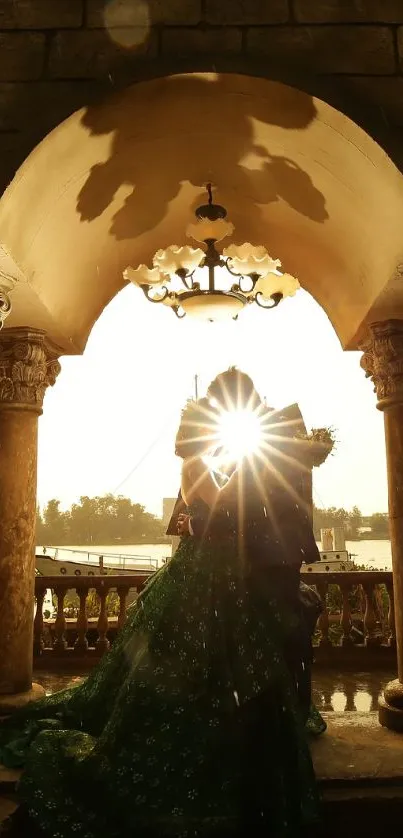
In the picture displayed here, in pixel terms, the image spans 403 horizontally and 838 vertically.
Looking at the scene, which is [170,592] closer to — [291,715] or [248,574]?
[248,574]

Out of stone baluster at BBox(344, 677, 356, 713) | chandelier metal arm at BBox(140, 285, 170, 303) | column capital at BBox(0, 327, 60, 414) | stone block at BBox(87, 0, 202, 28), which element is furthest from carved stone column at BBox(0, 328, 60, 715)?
stone baluster at BBox(344, 677, 356, 713)

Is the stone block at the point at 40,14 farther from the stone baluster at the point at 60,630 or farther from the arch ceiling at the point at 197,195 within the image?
the stone baluster at the point at 60,630

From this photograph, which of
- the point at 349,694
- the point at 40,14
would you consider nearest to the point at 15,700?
the point at 349,694

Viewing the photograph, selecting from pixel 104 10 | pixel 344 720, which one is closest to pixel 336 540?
pixel 344 720

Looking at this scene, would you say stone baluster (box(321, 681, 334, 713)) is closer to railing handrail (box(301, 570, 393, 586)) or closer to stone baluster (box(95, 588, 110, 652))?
railing handrail (box(301, 570, 393, 586))

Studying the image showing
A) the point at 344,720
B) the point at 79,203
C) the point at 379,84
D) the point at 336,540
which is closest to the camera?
the point at 379,84

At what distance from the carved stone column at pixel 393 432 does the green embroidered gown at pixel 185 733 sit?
1172 mm

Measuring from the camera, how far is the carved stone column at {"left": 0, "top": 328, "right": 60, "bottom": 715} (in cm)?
379

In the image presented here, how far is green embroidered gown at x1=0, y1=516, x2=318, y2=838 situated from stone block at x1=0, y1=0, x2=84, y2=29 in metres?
2.80

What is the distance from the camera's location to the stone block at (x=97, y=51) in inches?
117

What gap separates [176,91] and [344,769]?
141 inches

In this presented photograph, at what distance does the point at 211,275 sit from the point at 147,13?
1597 millimetres

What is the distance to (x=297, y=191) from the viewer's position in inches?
154

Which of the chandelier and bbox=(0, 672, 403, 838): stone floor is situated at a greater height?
the chandelier
